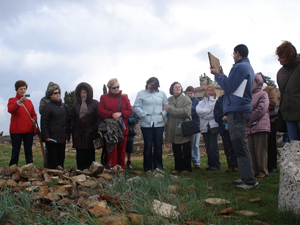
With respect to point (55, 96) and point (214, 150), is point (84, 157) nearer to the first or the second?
point (55, 96)

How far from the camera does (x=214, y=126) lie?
6117 millimetres

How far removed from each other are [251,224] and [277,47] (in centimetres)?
249

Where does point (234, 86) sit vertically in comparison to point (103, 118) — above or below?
above

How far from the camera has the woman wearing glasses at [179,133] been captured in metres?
5.81

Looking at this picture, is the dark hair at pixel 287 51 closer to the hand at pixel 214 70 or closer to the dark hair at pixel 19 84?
the hand at pixel 214 70

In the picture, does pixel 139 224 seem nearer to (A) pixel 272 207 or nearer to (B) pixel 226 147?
(A) pixel 272 207

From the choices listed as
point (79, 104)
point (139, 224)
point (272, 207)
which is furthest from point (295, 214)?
point (79, 104)

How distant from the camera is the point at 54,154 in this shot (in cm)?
553

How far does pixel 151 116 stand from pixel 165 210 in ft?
10.5

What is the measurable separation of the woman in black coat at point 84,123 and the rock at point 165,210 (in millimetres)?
3039

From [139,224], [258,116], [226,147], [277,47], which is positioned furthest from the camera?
[226,147]

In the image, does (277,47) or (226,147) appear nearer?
(277,47)

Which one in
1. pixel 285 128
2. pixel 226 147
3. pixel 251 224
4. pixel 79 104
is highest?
pixel 79 104

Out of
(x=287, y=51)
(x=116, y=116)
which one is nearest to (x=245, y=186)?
(x=287, y=51)
